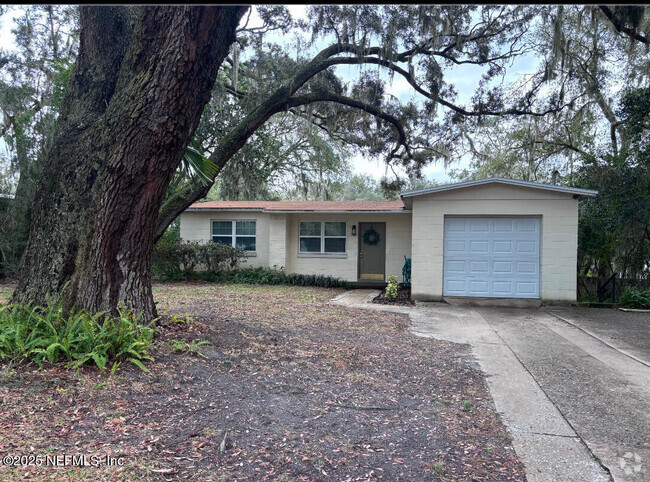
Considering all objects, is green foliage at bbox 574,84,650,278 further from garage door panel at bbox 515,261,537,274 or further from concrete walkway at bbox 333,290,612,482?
concrete walkway at bbox 333,290,612,482

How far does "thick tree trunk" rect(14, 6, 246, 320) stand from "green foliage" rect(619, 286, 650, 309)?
429 inches

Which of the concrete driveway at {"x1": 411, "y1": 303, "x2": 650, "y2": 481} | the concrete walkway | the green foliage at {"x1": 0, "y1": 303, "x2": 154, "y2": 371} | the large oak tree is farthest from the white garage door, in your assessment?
the green foliage at {"x1": 0, "y1": 303, "x2": 154, "y2": 371}

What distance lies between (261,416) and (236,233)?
12.5 meters

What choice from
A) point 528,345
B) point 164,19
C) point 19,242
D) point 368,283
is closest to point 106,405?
point 164,19

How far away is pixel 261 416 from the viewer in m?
3.33

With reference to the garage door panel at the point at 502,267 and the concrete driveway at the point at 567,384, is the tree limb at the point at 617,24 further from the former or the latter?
the concrete driveway at the point at 567,384

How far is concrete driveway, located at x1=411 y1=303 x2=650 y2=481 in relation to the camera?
114 inches

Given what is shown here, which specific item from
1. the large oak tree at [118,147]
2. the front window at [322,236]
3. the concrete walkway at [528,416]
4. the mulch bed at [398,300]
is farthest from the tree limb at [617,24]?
the front window at [322,236]

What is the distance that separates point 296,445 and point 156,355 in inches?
81.4

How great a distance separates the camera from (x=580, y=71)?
1219 cm

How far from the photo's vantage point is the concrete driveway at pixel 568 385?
2.90 metres

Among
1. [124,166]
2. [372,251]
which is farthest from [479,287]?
[124,166]

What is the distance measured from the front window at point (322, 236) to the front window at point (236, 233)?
182 centimetres

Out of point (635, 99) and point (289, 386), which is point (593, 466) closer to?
point (289, 386)
